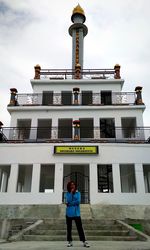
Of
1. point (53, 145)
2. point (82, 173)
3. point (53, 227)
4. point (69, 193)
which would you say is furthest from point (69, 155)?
point (69, 193)

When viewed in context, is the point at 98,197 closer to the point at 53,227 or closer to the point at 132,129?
the point at 53,227

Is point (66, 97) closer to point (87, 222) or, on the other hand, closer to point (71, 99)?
point (71, 99)

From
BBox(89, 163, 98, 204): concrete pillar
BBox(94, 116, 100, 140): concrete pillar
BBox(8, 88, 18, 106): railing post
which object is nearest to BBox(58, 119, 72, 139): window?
BBox(94, 116, 100, 140): concrete pillar

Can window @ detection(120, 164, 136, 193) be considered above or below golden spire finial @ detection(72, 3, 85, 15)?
below

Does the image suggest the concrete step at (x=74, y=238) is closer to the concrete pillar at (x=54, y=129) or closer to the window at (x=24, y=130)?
the concrete pillar at (x=54, y=129)

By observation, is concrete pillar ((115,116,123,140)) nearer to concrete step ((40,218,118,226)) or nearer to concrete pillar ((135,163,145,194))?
concrete pillar ((135,163,145,194))

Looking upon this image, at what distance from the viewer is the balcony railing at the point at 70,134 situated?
1791 cm

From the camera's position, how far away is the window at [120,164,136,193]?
699 inches

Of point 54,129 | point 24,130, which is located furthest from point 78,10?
point 54,129

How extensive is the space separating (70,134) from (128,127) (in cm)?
502

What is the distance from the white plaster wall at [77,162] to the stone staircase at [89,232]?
4.08 m

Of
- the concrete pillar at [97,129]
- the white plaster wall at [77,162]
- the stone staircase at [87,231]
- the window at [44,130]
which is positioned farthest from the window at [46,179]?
the stone staircase at [87,231]

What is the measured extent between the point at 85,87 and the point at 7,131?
799 centimetres

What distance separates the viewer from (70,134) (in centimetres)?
2114
